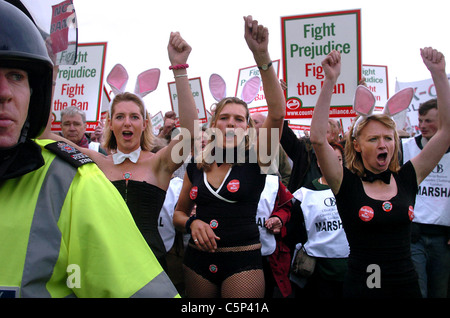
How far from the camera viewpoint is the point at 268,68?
8.57 feet

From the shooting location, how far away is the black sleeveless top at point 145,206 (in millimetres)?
2635

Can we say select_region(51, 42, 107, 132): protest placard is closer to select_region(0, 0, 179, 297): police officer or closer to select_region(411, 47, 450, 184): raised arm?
select_region(411, 47, 450, 184): raised arm

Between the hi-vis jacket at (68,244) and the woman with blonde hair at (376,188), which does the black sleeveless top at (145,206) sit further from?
the hi-vis jacket at (68,244)

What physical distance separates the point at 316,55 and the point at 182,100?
2.34 metres

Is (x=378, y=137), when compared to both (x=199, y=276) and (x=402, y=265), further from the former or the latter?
(x=199, y=276)

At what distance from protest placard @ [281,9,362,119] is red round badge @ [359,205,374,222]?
173 centimetres

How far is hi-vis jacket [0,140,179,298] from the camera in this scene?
1.01 metres

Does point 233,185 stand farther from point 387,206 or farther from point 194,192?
point 387,206

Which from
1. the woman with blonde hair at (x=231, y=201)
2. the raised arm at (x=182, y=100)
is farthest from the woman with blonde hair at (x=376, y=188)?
the raised arm at (x=182, y=100)

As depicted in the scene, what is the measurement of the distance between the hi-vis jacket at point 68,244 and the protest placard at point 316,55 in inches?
133

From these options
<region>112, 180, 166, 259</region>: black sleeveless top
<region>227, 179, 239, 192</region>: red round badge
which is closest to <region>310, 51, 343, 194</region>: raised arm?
<region>227, 179, 239, 192</region>: red round badge

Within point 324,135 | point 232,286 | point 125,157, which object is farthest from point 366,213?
point 125,157

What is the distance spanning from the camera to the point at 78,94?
605 centimetres

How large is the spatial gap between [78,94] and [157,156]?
12.5 ft
